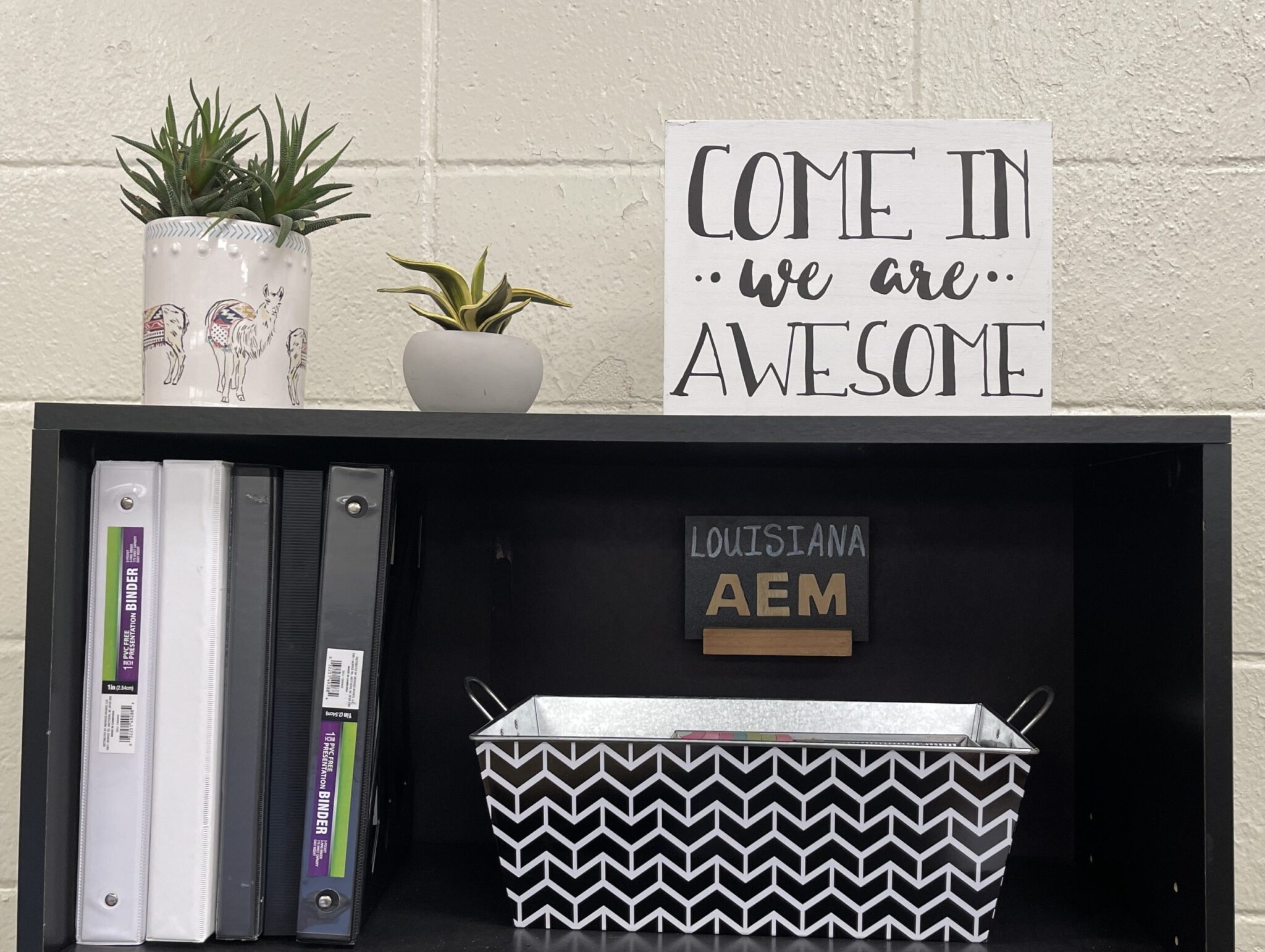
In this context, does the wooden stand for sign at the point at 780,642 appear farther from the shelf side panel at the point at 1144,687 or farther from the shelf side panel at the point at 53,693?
the shelf side panel at the point at 53,693

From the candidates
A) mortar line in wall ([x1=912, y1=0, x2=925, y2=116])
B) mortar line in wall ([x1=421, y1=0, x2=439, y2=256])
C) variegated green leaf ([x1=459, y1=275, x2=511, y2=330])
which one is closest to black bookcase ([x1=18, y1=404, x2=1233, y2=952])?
variegated green leaf ([x1=459, y1=275, x2=511, y2=330])

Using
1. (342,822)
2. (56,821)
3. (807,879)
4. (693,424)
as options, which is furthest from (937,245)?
(56,821)

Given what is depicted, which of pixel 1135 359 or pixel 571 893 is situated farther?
pixel 1135 359

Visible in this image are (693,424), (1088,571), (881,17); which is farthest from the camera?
(881,17)

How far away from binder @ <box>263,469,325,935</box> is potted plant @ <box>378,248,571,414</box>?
0.12m

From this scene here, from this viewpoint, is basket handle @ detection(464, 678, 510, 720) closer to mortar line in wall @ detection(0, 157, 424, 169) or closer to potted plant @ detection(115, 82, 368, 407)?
potted plant @ detection(115, 82, 368, 407)

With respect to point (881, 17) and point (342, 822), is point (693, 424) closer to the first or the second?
point (342, 822)

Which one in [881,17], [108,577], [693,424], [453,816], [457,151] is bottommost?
[453,816]

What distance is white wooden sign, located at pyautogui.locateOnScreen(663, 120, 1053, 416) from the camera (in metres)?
0.72

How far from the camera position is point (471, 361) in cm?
73

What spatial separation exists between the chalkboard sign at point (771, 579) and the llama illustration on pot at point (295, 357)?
0.39 m

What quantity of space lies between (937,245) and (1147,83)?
17.6 inches

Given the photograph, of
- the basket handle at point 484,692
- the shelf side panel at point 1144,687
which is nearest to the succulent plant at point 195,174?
the basket handle at point 484,692

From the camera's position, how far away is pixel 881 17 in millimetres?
991
